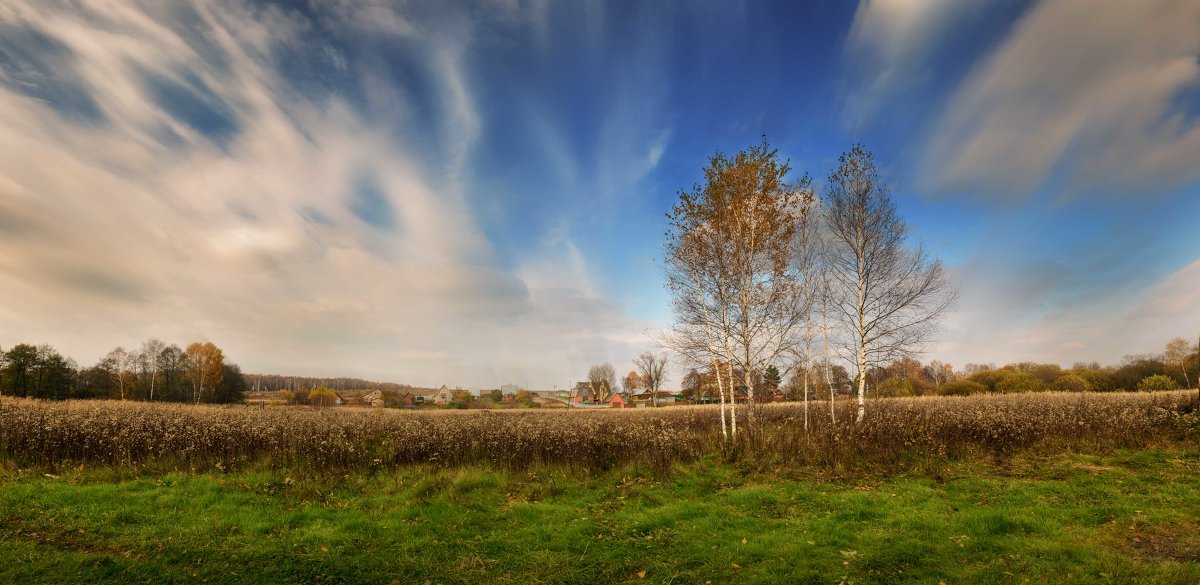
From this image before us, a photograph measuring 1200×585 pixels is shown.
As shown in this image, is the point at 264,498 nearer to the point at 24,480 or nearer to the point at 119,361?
the point at 24,480

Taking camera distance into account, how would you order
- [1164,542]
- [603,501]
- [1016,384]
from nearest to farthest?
1. [1164,542]
2. [603,501]
3. [1016,384]

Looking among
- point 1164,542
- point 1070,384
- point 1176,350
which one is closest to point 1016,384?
point 1070,384

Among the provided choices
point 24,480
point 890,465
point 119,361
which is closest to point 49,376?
point 119,361

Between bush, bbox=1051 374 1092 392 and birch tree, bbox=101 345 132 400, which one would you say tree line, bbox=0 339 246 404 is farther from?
bush, bbox=1051 374 1092 392

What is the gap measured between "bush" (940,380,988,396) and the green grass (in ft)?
134

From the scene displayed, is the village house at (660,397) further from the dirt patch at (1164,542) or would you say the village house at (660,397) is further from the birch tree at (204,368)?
the dirt patch at (1164,542)

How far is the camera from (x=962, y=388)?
4700 centimetres

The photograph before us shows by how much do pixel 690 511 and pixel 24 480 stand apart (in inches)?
584

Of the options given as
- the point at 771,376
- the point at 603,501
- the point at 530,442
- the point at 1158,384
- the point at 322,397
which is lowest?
the point at 322,397

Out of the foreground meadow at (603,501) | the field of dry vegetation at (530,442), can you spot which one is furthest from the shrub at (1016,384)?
the field of dry vegetation at (530,442)

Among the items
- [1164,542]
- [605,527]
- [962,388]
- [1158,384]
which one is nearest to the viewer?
[1164,542]

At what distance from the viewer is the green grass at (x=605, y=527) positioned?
6109 millimetres

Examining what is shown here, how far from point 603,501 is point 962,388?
52325 millimetres

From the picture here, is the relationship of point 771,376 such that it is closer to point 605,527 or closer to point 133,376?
point 605,527
